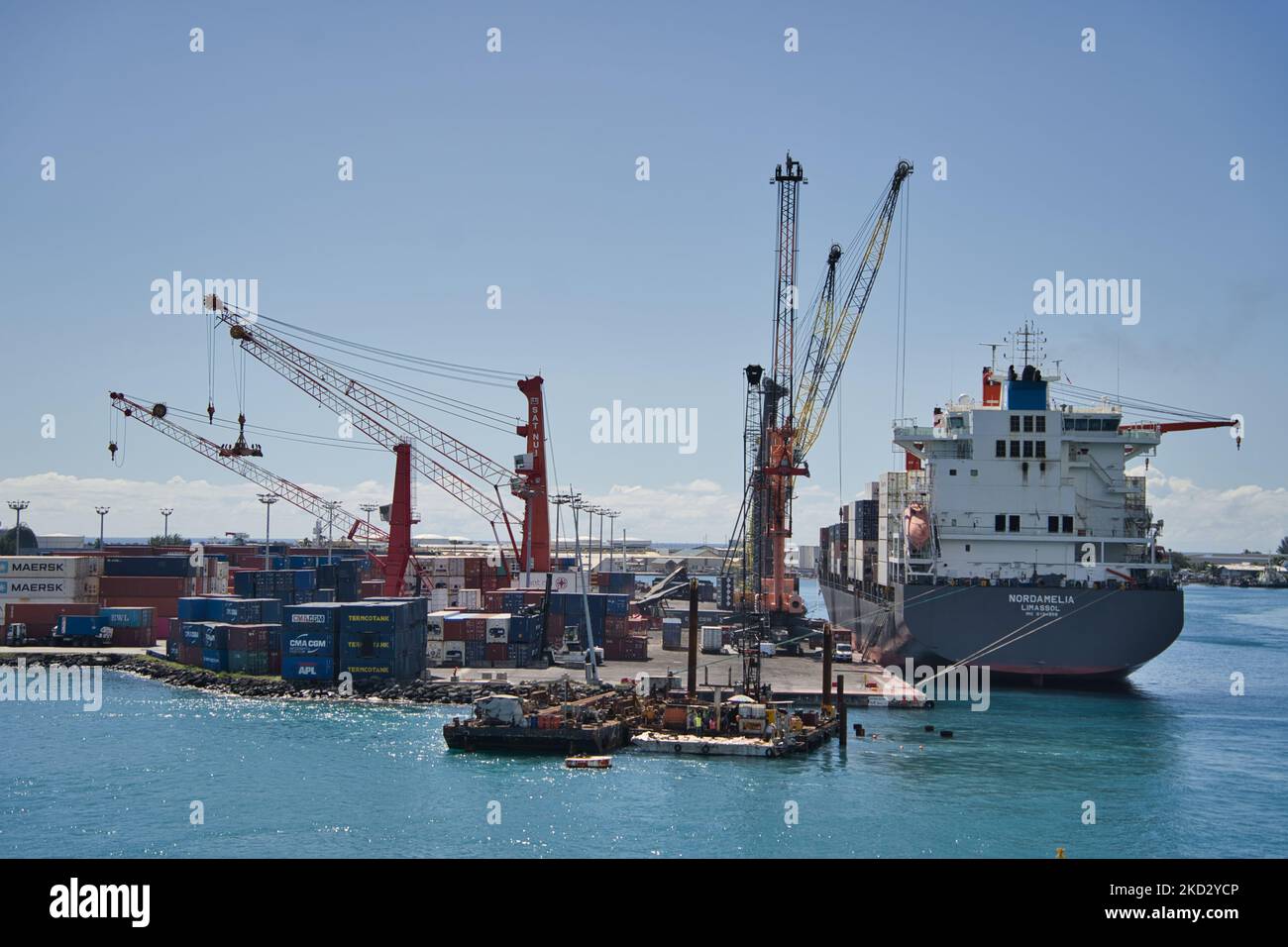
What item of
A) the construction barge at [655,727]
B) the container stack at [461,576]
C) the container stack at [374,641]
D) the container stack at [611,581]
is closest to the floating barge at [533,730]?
the construction barge at [655,727]

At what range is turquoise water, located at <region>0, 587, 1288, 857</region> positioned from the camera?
3419 cm

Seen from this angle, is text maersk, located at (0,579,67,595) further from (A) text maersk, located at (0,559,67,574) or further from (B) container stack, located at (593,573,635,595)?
(B) container stack, located at (593,573,635,595)

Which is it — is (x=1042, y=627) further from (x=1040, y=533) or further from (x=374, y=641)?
(x=374, y=641)

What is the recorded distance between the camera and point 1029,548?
6262 cm

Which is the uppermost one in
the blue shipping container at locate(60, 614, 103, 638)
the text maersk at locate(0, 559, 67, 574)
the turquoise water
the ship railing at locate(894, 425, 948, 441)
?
the ship railing at locate(894, 425, 948, 441)

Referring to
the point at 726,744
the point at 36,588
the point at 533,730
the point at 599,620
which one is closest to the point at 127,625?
the point at 36,588

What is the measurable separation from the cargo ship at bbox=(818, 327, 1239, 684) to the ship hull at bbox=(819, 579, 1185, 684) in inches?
2.2

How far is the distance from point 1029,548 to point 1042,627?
207 inches

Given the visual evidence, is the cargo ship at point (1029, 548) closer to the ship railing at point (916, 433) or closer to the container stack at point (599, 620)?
the ship railing at point (916, 433)

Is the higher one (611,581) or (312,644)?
(611,581)

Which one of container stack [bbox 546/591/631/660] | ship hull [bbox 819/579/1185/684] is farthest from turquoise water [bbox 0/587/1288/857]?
container stack [bbox 546/591/631/660]

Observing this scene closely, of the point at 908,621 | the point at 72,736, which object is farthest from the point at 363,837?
the point at 908,621
